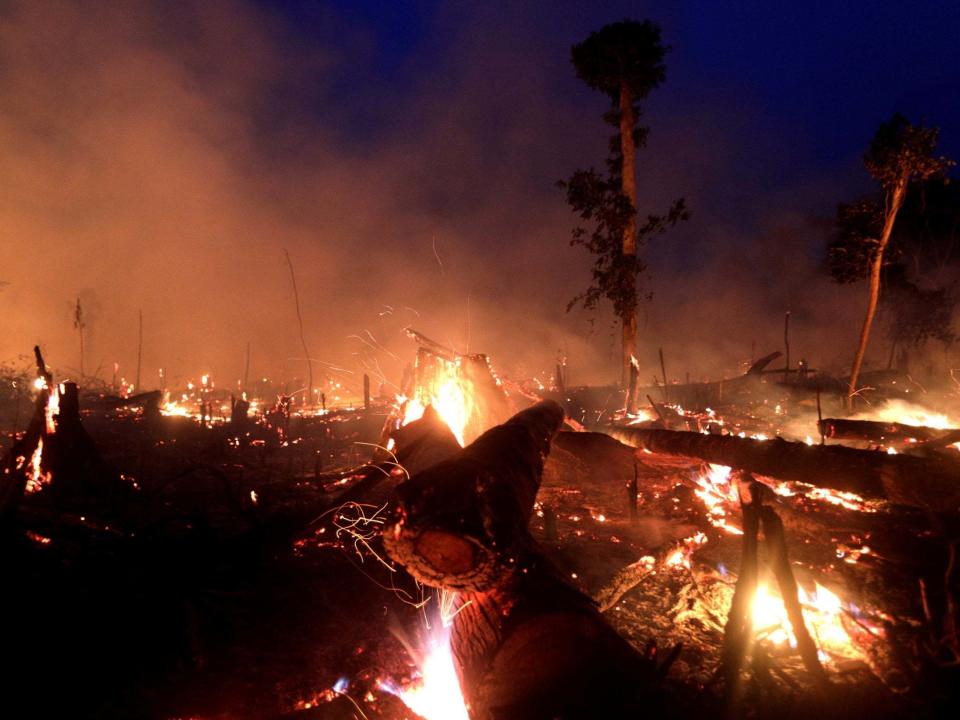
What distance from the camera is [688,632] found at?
3963 mm

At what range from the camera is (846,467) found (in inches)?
179

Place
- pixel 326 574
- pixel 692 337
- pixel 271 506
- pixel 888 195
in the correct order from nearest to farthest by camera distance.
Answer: pixel 326 574 → pixel 271 506 → pixel 888 195 → pixel 692 337

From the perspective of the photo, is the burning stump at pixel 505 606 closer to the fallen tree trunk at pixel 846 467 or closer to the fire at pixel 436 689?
the fire at pixel 436 689

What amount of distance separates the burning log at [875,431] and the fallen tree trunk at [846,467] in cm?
178

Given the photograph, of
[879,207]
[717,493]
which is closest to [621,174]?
[879,207]

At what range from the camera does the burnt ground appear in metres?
3.07

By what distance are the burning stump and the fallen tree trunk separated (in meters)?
3.40

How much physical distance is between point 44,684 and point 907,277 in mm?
28567

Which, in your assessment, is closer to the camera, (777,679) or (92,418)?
(777,679)

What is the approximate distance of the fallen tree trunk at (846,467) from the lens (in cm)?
397

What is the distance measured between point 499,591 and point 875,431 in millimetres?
6725

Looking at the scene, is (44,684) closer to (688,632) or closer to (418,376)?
(688,632)

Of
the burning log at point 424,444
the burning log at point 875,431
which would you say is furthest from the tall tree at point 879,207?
the burning log at point 424,444

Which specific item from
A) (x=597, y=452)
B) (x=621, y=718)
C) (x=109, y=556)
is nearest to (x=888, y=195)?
(x=597, y=452)
